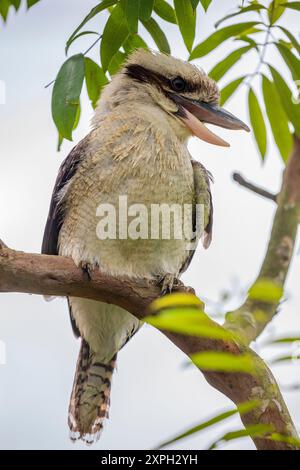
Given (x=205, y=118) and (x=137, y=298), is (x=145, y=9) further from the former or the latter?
(x=205, y=118)

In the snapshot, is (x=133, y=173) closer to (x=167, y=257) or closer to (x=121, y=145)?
(x=121, y=145)

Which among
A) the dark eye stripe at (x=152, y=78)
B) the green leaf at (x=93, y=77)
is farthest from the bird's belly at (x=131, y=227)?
the dark eye stripe at (x=152, y=78)

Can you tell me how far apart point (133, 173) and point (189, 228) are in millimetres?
377

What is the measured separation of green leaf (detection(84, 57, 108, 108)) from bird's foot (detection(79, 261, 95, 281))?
652mm

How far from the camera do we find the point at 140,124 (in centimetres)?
331

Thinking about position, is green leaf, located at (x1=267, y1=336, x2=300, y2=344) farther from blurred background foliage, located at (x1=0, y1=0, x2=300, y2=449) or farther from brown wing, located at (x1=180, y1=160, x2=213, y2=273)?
brown wing, located at (x1=180, y1=160, x2=213, y2=273)

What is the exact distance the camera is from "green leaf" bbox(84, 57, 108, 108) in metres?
2.87

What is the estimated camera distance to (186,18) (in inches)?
98.0

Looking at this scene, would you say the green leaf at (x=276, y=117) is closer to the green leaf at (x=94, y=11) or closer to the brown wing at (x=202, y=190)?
the brown wing at (x=202, y=190)

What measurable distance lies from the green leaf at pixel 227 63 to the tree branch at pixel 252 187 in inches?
36.8

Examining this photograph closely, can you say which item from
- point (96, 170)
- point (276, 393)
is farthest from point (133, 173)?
point (276, 393)

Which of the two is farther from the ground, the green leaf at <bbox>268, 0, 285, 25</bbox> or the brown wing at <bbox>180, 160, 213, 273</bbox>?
the green leaf at <bbox>268, 0, 285, 25</bbox>

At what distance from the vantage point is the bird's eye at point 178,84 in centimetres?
353

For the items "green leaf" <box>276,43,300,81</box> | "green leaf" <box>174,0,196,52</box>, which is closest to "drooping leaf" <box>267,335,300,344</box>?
"green leaf" <box>174,0,196,52</box>
